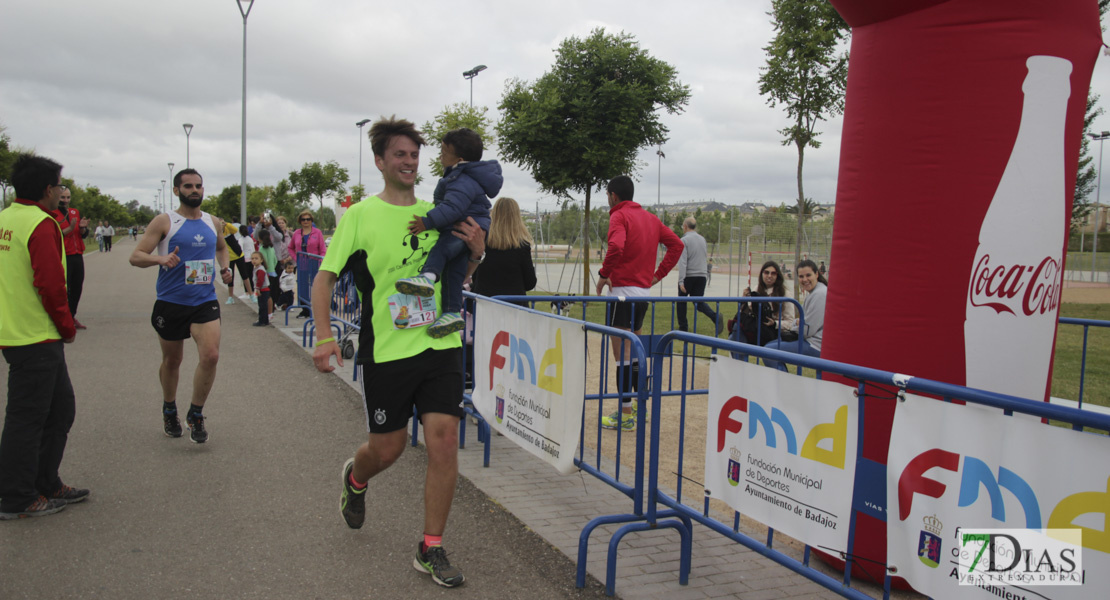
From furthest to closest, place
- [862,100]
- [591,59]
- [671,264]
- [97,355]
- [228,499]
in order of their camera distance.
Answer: [591,59], [97,355], [671,264], [228,499], [862,100]

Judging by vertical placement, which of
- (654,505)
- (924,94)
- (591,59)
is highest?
(591,59)

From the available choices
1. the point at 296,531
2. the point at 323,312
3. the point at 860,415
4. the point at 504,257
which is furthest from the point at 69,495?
the point at 860,415

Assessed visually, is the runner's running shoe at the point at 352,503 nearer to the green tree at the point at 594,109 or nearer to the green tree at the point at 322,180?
the green tree at the point at 594,109

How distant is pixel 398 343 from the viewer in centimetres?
358

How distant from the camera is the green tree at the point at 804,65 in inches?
518

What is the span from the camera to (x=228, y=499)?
180 inches

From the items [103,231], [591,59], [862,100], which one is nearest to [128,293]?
[591,59]

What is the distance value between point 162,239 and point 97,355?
16.1 ft

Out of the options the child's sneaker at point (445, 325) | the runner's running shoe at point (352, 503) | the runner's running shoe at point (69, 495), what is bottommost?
the runner's running shoe at point (69, 495)

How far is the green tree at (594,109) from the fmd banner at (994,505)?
15.0 m

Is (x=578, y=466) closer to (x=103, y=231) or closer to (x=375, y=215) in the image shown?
(x=375, y=215)

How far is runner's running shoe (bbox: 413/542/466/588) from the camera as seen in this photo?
3461mm

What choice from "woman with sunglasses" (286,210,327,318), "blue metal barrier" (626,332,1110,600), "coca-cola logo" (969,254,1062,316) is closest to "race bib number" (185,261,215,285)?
"blue metal barrier" (626,332,1110,600)

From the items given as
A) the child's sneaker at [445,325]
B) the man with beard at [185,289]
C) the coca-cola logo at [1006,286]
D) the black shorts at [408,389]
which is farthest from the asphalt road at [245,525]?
the coca-cola logo at [1006,286]
